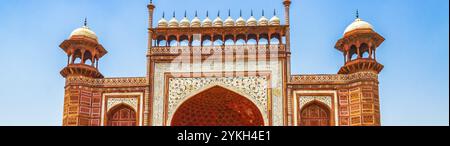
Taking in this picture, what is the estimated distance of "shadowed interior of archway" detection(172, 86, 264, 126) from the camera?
17438 mm

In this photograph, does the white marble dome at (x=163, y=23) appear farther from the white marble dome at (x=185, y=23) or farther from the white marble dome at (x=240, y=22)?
the white marble dome at (x=240, y=22)

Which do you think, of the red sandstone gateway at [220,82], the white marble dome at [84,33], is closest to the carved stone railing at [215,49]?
the red sandstone gateway at [220,82]

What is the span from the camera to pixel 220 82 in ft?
56.9

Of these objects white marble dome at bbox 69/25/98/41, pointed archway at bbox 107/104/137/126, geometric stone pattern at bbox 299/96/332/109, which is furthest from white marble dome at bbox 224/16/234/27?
white marble dome at bbox 69/25/98/41

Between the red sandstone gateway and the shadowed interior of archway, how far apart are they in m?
0.03

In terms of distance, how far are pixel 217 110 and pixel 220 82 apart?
1245 millimetres

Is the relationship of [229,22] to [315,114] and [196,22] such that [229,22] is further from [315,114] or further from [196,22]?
[315,114]

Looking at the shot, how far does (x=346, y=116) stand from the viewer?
656 inches

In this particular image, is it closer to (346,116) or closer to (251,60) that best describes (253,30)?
(251,60)

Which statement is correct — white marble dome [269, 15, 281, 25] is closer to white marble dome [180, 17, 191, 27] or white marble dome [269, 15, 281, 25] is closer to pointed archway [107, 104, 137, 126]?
white marble dome [180, 17, 191, 27]

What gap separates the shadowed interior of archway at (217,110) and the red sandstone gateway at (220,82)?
3 centimetres

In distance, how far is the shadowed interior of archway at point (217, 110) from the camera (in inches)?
687
